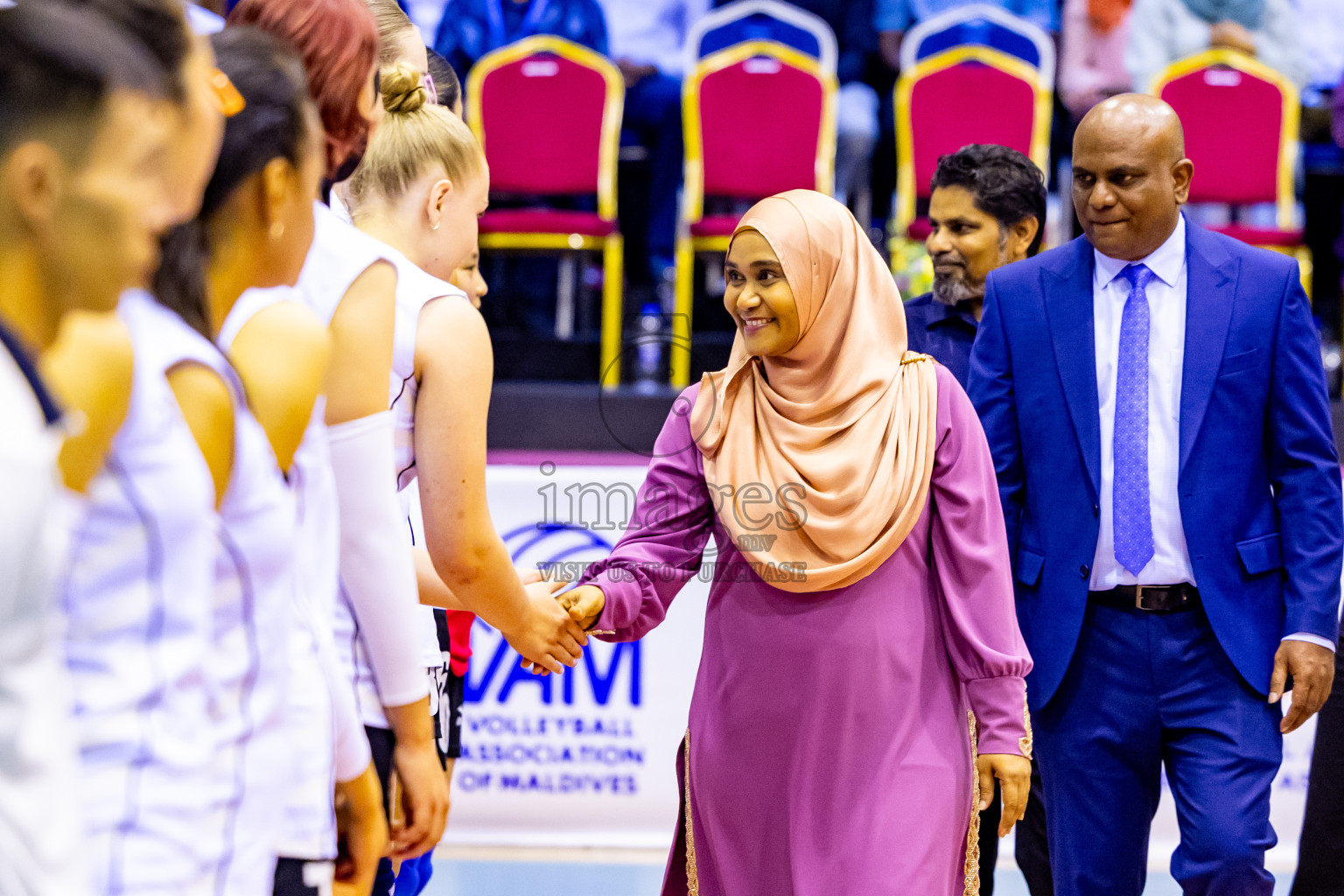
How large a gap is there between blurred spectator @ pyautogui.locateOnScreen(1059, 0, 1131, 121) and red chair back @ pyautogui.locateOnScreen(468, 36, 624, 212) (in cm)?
203

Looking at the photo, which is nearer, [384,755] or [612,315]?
[384,755]

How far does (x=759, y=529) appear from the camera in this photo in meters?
2.43

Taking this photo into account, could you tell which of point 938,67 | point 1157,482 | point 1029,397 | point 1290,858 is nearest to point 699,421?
point 1029,397

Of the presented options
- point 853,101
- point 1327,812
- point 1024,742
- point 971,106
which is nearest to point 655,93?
point 853,101

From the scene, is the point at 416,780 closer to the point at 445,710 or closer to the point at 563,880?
the point at 445,710

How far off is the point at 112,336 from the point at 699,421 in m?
1.59

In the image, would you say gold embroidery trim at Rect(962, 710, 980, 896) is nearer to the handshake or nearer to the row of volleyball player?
the handshake

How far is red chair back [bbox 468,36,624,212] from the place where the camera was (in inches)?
232

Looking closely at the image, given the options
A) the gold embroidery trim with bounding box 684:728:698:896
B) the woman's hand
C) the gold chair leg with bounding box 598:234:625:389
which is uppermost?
the gold chair leg with bounding box 598:234:625:389

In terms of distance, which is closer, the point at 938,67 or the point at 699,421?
the point at 699,421

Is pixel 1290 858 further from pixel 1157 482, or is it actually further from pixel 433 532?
pixel 433 532

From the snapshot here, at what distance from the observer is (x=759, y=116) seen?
19.4 feet

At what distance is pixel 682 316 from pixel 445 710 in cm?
351

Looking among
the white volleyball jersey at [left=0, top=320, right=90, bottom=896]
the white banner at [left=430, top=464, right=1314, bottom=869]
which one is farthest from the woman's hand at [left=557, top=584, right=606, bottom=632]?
the white banner at [left=430, top=464, right=1314, bottom=869]
